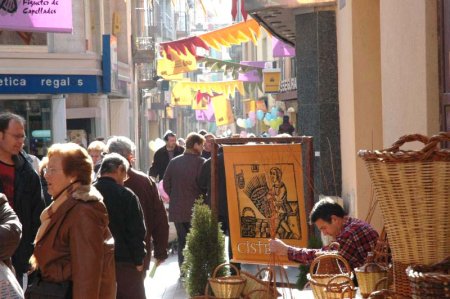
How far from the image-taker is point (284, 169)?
1004cm

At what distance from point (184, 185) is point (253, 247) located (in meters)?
3.51

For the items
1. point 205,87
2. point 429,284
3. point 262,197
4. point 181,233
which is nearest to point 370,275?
point 429,284

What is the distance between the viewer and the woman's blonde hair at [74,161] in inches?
243

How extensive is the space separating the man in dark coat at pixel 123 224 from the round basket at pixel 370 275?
94.3 inches

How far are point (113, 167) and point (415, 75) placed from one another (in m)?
2.25

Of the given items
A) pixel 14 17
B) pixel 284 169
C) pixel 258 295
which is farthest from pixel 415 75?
pixel 14 17

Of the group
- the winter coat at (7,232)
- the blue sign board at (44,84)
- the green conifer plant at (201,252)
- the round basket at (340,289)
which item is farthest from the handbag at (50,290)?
the blue sign board at (44,84)

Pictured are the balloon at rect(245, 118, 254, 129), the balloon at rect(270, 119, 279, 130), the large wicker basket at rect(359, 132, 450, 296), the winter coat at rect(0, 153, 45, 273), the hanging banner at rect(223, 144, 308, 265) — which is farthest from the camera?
the balloon at rect(245, 118, 254, 129)

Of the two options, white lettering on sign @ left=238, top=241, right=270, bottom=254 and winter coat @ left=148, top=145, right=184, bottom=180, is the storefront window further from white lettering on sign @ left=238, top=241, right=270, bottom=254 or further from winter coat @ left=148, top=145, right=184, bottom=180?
white lettering on sign @ left=238, top=241, right=270, bottom=254

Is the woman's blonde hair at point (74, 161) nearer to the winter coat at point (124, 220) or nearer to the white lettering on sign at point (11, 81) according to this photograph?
the winter coat at point (124, 220)

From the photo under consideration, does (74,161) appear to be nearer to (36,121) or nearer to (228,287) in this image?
(228,287)

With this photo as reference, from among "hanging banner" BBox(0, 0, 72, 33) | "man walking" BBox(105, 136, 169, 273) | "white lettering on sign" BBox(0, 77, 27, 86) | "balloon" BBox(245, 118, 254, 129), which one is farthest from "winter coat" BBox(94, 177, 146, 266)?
"balloon" BBox(245, 118, 254, 129)

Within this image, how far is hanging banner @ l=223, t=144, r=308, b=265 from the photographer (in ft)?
32.9

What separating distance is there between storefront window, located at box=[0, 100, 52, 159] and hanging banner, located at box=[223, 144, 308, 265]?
13.5m
